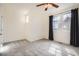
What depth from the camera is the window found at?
161 centimetres

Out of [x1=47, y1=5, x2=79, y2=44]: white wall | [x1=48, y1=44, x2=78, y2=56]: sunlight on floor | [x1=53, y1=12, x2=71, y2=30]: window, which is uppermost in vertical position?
[x1=53, y1=12, x2=71, y2=30]: window

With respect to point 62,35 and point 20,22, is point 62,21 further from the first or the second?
point 20,22

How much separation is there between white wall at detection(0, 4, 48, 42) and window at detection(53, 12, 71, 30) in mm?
119

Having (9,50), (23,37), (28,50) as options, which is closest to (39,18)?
(23,37)

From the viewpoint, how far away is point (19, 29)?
1.64 metres

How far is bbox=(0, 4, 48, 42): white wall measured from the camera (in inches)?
64.1

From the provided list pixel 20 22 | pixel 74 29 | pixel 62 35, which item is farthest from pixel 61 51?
pixel 20 22

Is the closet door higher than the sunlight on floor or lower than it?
higher

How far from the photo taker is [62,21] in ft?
5.37

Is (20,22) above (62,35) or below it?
above

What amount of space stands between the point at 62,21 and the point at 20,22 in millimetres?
491

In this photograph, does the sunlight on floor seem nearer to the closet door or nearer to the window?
the closet door

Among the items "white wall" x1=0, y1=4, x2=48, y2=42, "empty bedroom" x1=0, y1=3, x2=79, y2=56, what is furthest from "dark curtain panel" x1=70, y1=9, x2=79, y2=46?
"white wall" x1=0, y1=4, x2=48, y2=42

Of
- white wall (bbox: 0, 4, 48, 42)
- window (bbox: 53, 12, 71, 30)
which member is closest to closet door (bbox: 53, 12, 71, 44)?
window (bbox: 53, 12, 71, 30)
